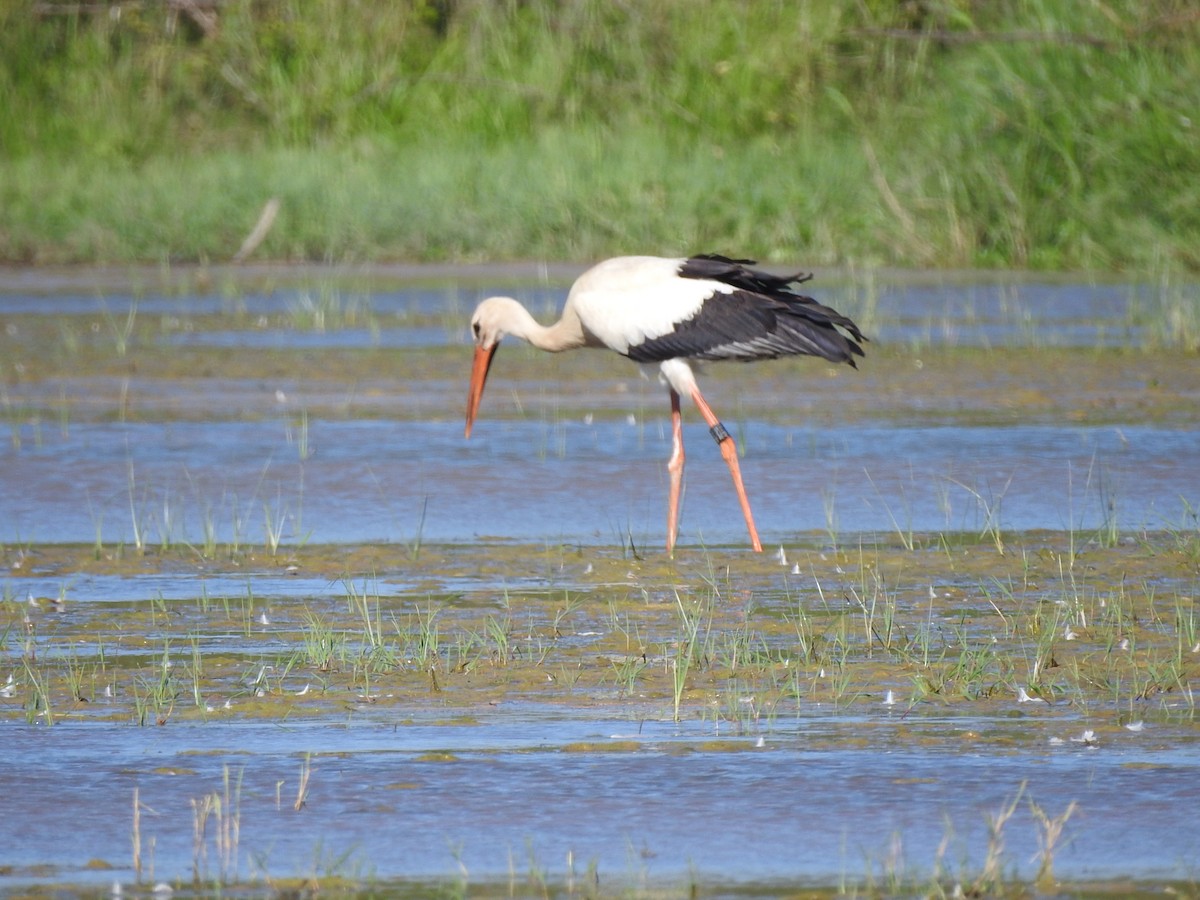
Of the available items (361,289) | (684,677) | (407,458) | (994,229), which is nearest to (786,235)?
(994,229)

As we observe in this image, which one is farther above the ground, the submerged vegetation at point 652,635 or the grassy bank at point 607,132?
the grassy bank at point 607,132

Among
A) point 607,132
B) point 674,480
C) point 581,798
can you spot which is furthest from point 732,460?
point 607,132

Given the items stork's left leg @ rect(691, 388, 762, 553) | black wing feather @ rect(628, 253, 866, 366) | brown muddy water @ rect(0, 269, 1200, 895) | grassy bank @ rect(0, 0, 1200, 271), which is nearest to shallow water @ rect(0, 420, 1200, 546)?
brown muddy water @ rect(0, 269, 1200, 895)

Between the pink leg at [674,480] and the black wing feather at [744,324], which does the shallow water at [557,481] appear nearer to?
Answer: the pink leg at [674,480]

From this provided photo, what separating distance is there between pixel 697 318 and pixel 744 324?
0.18m

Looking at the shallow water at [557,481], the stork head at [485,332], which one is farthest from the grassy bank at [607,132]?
the stork head at [485,332]

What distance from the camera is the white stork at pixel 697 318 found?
25.9 ft

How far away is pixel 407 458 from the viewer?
9.07m

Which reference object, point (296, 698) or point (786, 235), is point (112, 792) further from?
point (786, 235)

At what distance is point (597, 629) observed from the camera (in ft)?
19.4

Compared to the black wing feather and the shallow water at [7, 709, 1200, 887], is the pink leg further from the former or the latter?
the shallow water at [7, 709, 1200, 887]

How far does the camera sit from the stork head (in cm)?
874

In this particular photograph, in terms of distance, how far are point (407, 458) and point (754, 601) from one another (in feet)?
10.0

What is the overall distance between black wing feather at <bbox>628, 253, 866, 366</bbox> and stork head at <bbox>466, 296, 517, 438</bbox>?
792mm
